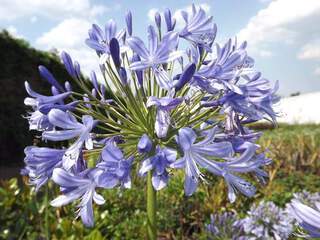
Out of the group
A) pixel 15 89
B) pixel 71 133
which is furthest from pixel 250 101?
pixel 15 89

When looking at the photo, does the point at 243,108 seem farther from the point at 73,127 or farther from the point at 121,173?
the point at 73,127

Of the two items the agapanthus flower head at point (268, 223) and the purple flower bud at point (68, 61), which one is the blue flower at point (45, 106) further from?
the agapanthus flower head at point (268, 223)

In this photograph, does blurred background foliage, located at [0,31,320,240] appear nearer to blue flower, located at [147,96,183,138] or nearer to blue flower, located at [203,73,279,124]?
blue flower, located at [203,73,279,124]

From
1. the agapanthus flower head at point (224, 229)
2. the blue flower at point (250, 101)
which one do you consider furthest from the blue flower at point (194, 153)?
the agapanthus flower head at point (224, 229)

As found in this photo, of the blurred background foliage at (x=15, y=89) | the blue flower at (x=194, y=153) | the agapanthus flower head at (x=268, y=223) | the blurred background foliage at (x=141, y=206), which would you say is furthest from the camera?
the blurred background foliage at (x=15, y=89)

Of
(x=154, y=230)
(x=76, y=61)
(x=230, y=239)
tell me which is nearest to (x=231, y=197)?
(x=154, y=230)

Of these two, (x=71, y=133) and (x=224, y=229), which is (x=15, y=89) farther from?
(x=71, y=133)
